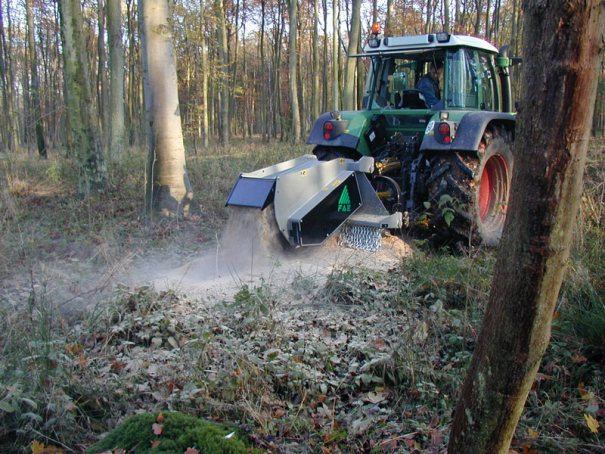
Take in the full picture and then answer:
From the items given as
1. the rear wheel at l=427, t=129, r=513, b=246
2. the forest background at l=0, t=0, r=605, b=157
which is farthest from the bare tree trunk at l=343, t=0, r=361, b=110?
the rear wheel at l=427, t=129, r=513, b=246

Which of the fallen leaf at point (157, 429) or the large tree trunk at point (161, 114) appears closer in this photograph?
the fallen leaf at point (157, 429)

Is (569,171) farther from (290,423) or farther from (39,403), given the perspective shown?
(39,403)

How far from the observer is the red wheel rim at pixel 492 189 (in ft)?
21.9

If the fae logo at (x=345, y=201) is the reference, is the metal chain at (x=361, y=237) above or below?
below

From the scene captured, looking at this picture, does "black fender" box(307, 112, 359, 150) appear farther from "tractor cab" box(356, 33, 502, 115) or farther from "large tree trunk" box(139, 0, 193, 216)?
"large tree trunk" box(139, 0, 193, 216)

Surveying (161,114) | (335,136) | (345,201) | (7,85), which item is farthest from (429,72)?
(7,85)

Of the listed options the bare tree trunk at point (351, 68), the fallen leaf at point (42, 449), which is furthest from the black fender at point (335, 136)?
the bare tree trunk at point (351, 68)

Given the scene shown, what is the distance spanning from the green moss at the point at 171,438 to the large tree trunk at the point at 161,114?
18.2ft

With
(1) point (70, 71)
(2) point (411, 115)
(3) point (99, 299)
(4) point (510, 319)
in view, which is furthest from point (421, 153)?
(1) point (70, 71)

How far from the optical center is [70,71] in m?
9.07

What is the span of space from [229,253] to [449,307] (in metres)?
2.50

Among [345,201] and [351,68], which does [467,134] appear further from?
[351,68]

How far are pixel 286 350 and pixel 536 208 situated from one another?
205 cm

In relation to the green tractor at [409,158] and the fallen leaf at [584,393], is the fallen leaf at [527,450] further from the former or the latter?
the green tractor at [409,158]
